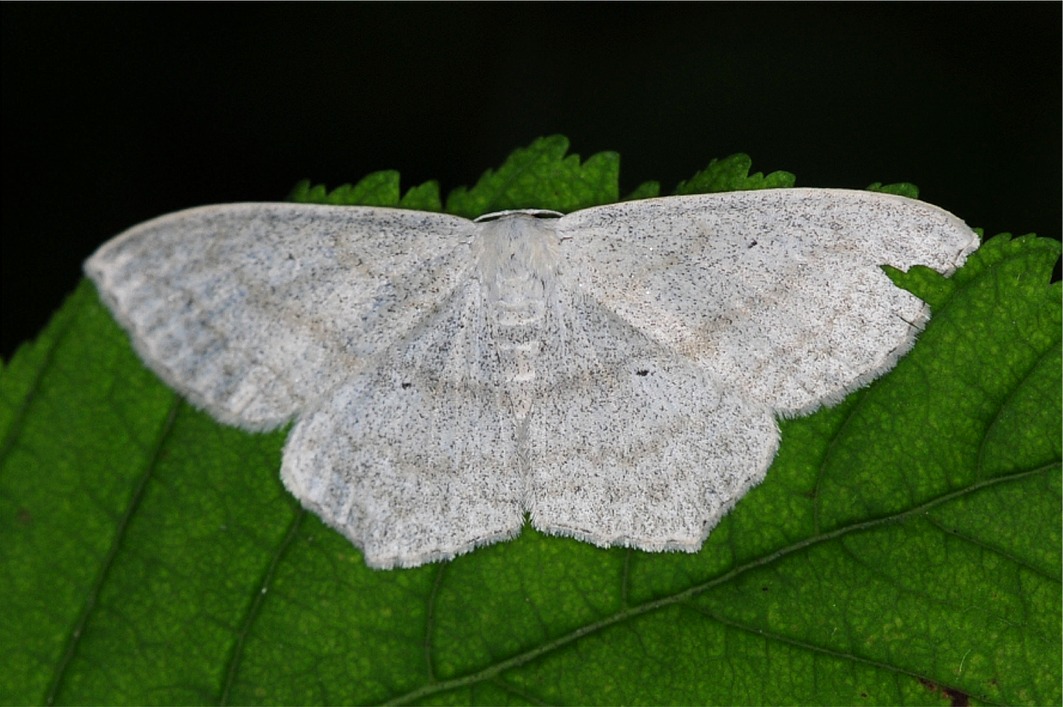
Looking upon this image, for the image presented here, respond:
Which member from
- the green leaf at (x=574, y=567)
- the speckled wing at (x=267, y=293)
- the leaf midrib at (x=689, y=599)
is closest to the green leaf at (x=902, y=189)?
the green leaf at (x=574, y=567)

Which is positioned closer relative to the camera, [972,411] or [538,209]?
[972,411]

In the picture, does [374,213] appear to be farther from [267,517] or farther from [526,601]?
[526,601]

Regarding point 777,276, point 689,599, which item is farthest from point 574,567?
point 777,276

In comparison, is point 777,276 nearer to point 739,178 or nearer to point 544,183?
point 739,178

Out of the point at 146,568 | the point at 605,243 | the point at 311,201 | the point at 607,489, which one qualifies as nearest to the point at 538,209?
the point at 605,243

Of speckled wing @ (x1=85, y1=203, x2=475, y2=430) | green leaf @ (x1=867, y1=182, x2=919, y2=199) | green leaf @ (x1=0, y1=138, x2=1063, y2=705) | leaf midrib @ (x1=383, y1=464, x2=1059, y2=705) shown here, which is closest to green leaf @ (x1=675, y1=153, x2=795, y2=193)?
green leaf @ (x1=0, y1=138, x2=1063, y2=705)

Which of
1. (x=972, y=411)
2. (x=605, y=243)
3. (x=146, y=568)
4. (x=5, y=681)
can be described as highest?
(x=605, y=243)

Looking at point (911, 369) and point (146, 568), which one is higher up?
point (911, 369)
